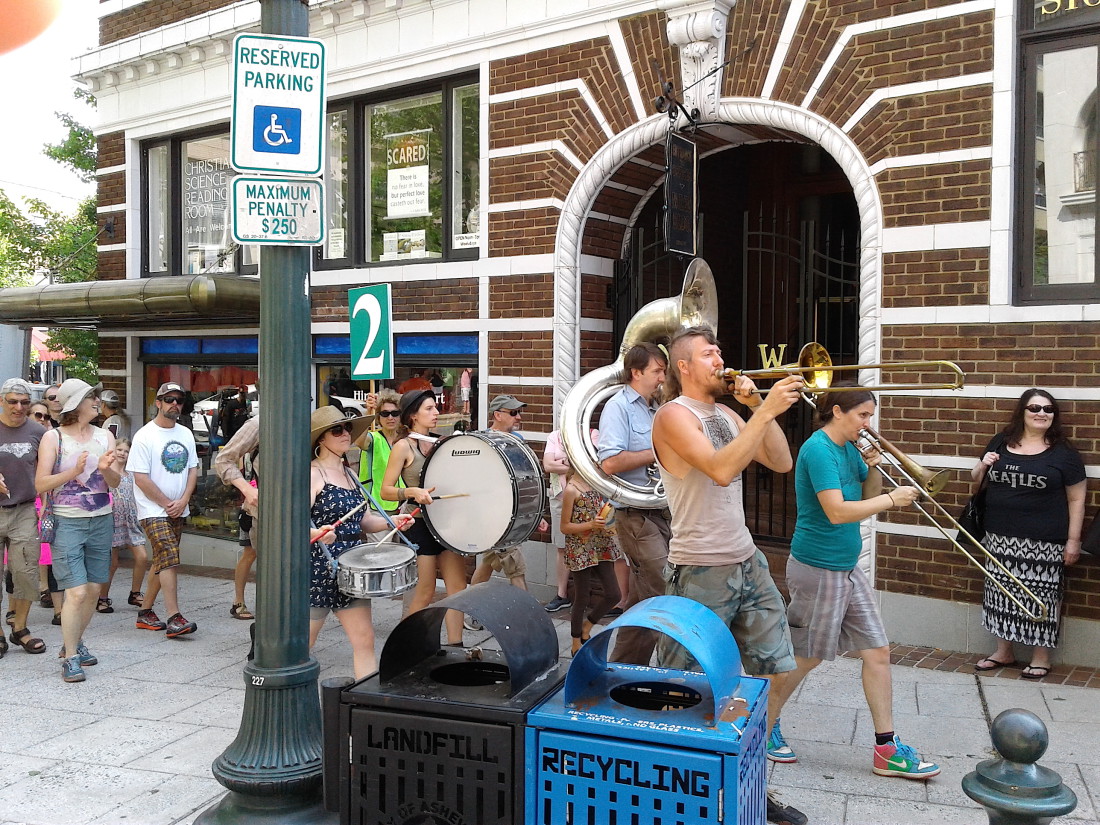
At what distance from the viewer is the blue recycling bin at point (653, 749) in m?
2.74

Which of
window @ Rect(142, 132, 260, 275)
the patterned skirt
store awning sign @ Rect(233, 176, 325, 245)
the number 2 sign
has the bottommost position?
the patterned skirt

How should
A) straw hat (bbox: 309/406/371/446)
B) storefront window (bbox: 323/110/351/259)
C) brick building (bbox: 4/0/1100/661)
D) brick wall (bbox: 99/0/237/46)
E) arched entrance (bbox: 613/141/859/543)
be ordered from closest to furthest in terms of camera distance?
straw hat (bbox: 309/406/371/446), brick building (bbox: 4/0/1100/661), arched entrance (bbox: 613/141/859/543), storefront window (bbox: 323/110/351/259), brick wall (bbox: 99/0/237/46)

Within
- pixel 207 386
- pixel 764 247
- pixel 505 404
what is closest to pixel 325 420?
pixel 505 404

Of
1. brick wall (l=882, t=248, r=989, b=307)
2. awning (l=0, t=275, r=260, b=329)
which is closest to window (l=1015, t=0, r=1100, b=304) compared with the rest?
brick wall (l=882, t=248, r=989, b=307)

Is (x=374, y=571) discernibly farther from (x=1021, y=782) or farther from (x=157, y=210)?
(x=157, y=210)

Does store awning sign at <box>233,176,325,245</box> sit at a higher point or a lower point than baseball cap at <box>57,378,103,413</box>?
higher

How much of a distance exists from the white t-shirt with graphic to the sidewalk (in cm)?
105

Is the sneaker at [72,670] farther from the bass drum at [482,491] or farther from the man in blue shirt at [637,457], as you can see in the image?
the man in blue shirt at [637,457]

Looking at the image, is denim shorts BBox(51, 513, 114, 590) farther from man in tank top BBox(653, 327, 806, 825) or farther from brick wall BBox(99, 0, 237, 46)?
brick wall BBox(99, 0, 237, 46)

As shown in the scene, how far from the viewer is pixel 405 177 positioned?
10055 millimetres

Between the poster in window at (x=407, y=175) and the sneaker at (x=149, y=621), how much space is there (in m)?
Answer: 4.40

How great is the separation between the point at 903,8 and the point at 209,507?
28.1 ft

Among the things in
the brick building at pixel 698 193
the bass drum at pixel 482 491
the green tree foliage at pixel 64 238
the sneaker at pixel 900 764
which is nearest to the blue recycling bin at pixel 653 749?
the sneaker at pixel 900 764

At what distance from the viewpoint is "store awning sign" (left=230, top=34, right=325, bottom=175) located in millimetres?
3947
